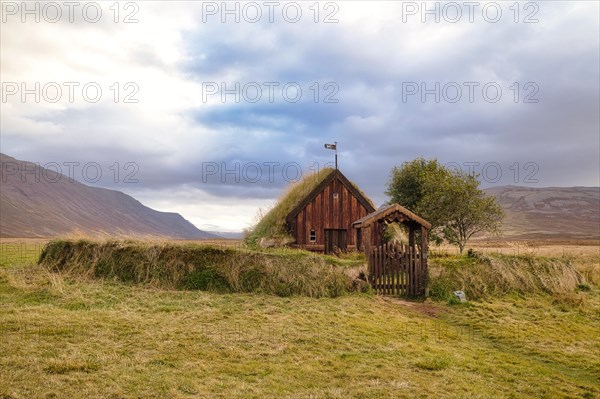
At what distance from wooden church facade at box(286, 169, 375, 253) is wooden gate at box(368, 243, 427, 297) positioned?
9543 mm

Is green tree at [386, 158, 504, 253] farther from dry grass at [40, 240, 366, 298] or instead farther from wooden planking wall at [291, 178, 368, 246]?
dry grass at [40, 240, 366, 298]

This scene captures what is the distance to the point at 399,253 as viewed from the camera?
18.9 m

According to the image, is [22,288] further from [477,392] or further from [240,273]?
[477,392]

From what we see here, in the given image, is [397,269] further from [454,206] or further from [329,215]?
[454,206]

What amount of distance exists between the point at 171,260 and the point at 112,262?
2.85 metres

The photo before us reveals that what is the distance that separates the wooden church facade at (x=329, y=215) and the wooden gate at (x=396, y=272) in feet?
31.3

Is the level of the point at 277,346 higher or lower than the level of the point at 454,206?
lower

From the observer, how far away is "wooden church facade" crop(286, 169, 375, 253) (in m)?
28.1

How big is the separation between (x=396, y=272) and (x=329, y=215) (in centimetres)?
1046

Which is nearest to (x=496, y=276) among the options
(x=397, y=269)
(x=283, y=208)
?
(x=397, y=269)

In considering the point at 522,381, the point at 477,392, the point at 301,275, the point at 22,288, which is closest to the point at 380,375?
the point at 477,392

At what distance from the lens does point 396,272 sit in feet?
61.6

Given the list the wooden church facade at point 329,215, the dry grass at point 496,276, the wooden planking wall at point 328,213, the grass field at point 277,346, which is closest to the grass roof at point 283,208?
the wooden church facade at point 329,215

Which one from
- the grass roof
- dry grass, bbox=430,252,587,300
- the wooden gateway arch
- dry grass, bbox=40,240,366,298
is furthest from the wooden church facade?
dry grass, bbox=430,252,587,300
